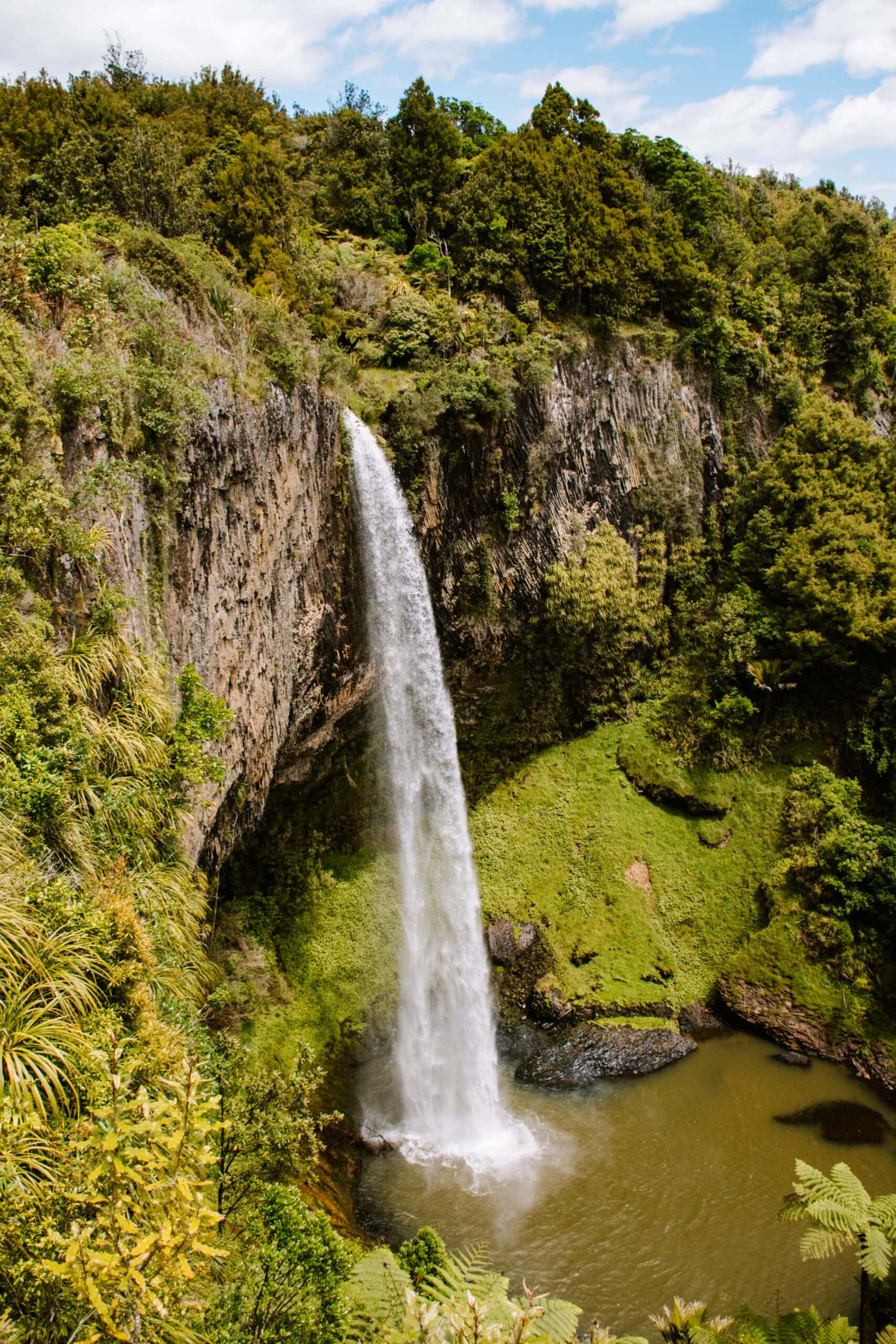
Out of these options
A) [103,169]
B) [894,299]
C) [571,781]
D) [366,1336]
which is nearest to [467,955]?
[571,781]

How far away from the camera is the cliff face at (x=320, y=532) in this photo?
32.0 ft

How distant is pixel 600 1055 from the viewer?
13.9 m

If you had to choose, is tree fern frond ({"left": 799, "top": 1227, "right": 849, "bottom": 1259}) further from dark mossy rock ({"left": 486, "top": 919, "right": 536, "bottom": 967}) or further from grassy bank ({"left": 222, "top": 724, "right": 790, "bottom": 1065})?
dark mossy rock ({"left": 486, "top": 919, "right": 536, "bottom": 967})

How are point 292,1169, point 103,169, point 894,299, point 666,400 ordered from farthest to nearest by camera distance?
1. point 894,299
2. point 666,400
3. point 103,169
4. point 292,1169

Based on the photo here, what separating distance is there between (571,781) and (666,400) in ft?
32.0

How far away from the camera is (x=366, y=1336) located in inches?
181

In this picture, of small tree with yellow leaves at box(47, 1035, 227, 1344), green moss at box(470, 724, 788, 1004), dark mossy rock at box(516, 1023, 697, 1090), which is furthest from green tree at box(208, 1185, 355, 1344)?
green moss at box(470, 724, 788, 1004)

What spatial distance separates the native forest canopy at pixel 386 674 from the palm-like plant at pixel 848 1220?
0.06m

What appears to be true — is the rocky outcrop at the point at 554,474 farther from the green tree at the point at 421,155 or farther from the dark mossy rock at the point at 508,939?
the green tree at the point at 421,155

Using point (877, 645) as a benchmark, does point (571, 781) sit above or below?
below

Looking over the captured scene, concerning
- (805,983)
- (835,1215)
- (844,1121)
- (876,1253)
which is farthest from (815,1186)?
(805,983)

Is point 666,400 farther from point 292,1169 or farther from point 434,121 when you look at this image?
point 292,1169

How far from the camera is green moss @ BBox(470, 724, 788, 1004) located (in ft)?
50.9

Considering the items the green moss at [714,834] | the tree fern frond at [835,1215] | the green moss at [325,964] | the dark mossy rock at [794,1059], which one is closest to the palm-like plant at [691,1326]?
the tree fern frond at [835,1215]
